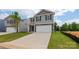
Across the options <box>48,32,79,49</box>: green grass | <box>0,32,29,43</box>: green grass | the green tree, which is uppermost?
the green tree

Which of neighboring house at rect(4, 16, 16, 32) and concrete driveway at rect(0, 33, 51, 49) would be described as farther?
neighboring house at rect(4, 16, 16, 32)

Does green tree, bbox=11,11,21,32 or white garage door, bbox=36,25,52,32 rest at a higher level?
green tree, bbox=11,11,21,32

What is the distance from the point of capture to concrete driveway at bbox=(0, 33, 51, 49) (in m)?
3.69

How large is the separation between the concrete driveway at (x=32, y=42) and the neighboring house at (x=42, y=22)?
11cm

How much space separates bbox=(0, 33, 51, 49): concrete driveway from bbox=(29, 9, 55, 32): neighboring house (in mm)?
109

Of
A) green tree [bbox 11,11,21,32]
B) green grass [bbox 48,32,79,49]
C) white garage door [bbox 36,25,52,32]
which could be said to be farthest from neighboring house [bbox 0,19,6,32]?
green grass [bbox 48,32,79,49]

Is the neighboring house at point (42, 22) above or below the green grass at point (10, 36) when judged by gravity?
above

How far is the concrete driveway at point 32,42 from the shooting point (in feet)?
12.1

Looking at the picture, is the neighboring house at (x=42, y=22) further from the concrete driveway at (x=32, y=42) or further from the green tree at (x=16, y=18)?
the green tree at (x=16, y=18)

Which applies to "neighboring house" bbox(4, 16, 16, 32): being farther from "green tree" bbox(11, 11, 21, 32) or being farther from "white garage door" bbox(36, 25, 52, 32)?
"white garage door" bbox(36, 25, 52, 32)

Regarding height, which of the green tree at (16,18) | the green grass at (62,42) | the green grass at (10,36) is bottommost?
the green grass at (62,42)

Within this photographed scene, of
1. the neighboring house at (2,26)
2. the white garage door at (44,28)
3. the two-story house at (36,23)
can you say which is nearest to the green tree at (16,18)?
the two-story house at (36,23)
